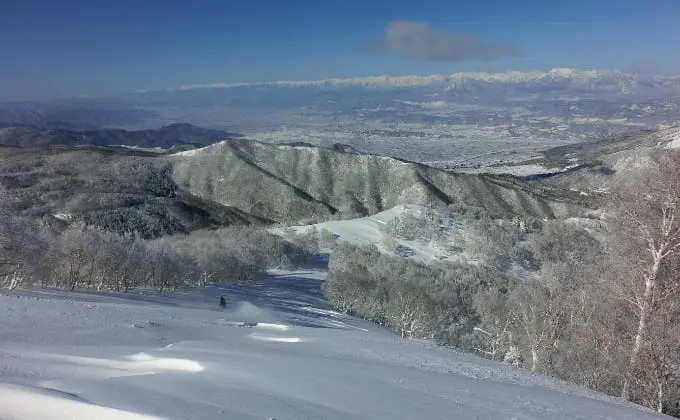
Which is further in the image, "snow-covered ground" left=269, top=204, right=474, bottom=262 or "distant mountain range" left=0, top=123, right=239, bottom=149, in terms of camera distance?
"distant mountain range" left=0, top=123, right=239, bottom=149

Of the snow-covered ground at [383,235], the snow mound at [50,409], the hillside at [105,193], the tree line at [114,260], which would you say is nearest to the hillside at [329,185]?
the hillside at [105,193]

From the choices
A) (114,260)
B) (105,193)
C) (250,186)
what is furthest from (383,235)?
(250,186)

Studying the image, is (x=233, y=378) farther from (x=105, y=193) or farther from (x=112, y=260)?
(x=105, y=193)

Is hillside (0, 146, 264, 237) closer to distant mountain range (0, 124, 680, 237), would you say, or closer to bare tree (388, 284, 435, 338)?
distant mountain range (0, 124, 680, 237)

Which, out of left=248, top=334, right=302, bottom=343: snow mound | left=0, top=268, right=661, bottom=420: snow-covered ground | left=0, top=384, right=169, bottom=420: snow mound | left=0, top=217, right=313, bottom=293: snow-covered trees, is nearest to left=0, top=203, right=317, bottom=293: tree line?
left=0, top=217, right=313, bottom=293: snow-covered trees

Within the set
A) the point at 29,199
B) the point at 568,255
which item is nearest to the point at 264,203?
the point at 29,199

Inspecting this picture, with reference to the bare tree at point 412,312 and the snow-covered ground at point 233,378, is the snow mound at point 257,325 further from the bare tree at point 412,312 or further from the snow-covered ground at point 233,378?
the bare tree at point 412,312
